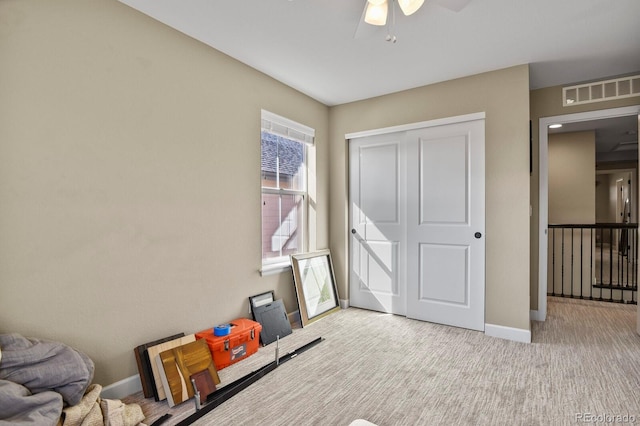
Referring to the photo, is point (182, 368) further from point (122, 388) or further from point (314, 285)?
point (314, 285)

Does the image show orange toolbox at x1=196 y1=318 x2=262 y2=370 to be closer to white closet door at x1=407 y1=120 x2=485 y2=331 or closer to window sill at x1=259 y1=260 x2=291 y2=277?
window sill at x1=259 y1=260 x2=291 y2=277

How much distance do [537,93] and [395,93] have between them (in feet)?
5.31

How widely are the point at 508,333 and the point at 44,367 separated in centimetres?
359

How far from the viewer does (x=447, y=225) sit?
3578 millimetres

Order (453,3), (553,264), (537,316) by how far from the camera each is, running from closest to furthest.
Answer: (453,3) < (537,316) < (553,264)

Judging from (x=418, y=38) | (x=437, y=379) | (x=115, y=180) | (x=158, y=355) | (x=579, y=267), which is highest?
(x=418, y=38)

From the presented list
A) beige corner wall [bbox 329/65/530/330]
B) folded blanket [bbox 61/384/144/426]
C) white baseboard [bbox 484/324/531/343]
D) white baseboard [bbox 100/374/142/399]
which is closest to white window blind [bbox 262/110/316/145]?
beige corner wall [bbox 329/65/530/330]

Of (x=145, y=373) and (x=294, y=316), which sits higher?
(x=145, y=373)

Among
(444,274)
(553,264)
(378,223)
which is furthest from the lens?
(553,264)

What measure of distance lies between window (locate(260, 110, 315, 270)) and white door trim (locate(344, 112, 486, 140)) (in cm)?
62

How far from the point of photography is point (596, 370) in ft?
8.37

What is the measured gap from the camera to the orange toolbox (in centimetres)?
260

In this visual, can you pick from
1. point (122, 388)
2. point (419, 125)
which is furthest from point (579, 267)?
point (122, 388)

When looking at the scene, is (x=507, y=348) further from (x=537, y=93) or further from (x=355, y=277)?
(x=537, y=93)
